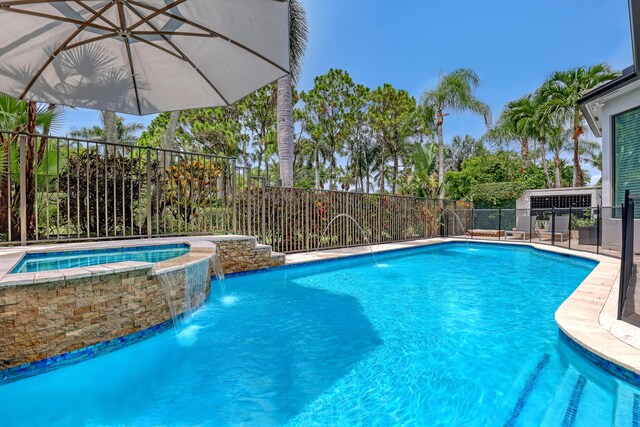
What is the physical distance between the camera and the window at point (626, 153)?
8617 millimetres

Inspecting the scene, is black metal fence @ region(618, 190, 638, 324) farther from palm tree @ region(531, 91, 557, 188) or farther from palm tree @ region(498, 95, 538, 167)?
palm tree @ region(498, 95, 538, 167)

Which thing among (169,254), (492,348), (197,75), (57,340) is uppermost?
(197,75)

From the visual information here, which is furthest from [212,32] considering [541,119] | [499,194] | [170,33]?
[499,194]

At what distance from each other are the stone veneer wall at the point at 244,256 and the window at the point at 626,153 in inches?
392

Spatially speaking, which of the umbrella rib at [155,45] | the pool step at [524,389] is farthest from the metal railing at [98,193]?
the pool step at [524,389]

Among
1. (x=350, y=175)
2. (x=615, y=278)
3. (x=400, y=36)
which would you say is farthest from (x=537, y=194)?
(x=350, y=175)

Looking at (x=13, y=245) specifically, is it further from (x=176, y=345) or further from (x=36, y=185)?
(x=176, y=345)

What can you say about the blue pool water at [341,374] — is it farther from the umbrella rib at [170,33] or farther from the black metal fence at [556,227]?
the black metal fence at [556,227]

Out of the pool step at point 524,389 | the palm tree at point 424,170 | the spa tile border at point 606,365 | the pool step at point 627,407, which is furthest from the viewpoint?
the palm tree at point 424,170

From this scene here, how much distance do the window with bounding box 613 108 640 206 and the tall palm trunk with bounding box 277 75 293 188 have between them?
9.62 metres

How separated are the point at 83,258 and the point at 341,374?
3.69 metres

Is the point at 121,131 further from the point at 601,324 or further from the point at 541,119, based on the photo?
the point at 601,324

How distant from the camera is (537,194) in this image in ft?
57.8

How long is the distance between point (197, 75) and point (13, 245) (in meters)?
4.14
